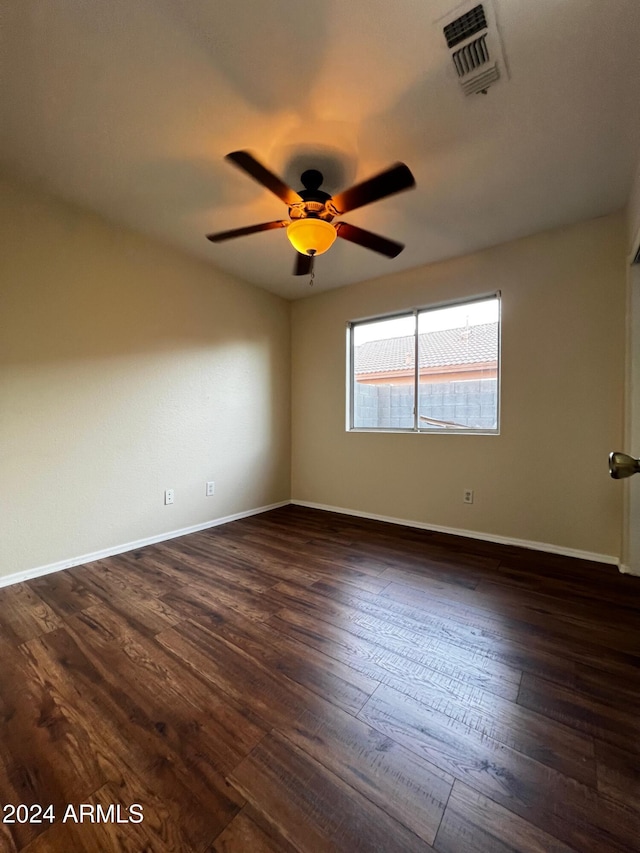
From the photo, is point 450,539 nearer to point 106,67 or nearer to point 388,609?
point 388,609

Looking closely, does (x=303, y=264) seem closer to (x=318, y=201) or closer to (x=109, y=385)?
(x=318, y=201)

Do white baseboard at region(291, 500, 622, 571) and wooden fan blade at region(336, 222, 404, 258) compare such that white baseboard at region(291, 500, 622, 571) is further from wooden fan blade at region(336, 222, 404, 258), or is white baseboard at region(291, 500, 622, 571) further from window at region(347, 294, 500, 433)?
wooden fan blade at region(336, 222, 404, 258)

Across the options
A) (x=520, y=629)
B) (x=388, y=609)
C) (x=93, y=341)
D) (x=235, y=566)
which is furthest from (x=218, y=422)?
(x=520, y=629)

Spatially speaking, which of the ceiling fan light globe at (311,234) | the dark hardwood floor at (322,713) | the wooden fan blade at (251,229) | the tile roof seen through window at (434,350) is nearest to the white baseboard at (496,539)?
the dark hardwood floor at (322,713)

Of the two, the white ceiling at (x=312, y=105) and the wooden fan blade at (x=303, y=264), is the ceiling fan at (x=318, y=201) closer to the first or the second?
the white ceiling at (x=312, y=105)

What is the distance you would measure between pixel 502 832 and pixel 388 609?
1017 mm

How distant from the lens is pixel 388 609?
1864 mm

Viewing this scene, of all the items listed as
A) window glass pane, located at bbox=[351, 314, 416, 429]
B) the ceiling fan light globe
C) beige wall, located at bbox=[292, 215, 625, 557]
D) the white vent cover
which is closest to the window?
window glass pane, located at bbox=[351, 314, 416, 429]

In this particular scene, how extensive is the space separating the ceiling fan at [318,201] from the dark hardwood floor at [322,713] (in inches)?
78.7

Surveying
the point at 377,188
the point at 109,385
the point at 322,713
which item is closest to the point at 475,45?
the point at 377,188

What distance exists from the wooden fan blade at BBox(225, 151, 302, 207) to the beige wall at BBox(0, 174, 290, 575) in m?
1.66

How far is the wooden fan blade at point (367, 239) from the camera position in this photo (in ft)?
6.12

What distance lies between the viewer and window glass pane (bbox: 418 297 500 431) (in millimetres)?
2984

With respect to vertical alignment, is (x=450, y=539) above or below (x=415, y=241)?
below
